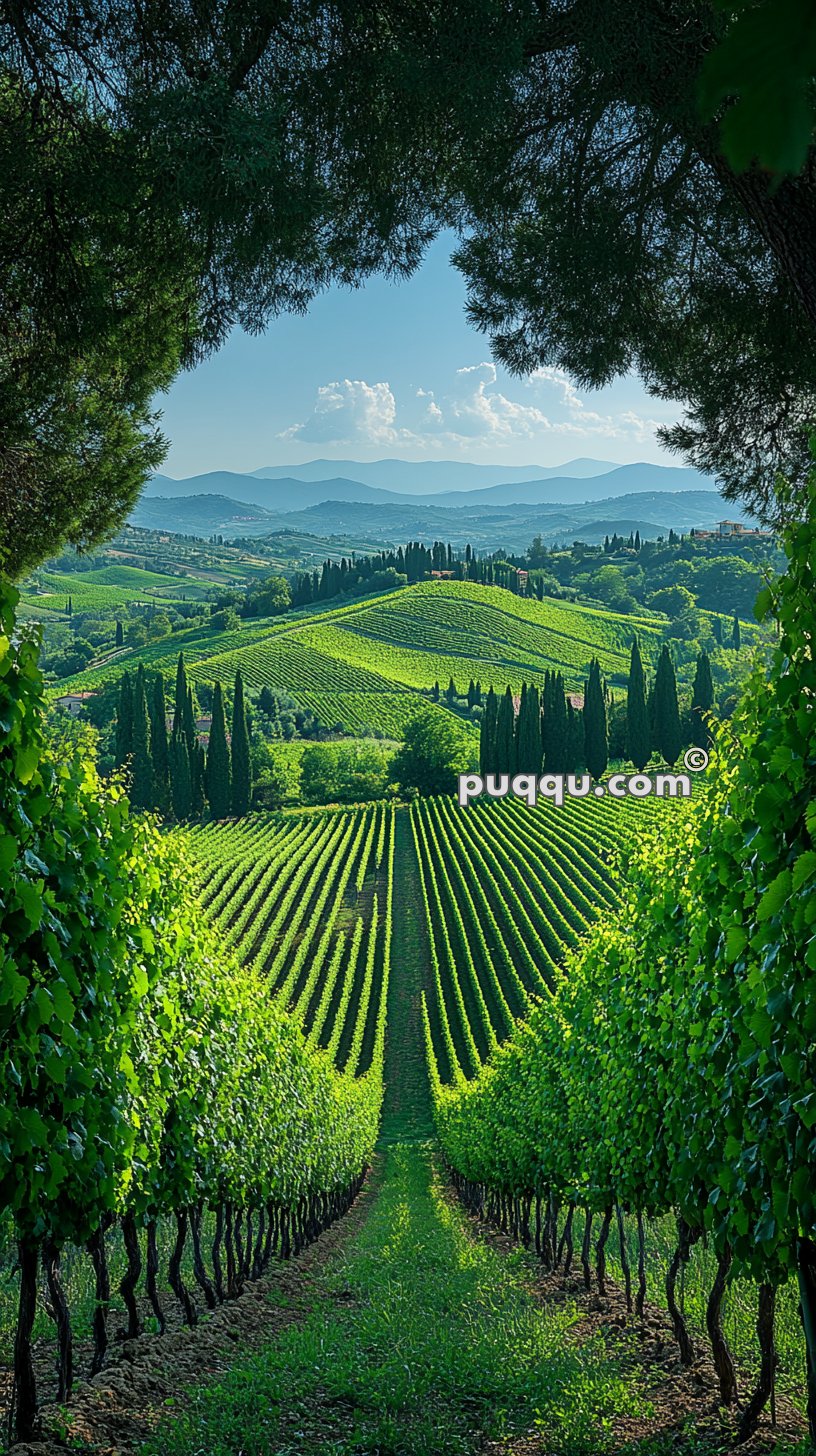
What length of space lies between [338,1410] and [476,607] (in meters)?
135

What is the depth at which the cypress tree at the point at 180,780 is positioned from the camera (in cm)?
7344

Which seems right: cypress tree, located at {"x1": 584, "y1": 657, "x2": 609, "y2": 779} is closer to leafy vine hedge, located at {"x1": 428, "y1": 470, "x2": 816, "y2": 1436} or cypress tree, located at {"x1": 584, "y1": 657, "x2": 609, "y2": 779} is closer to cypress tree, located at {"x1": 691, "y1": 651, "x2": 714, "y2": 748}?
cypress tree, located at {"x1": 691, "y1": 651, "x2": 714, "y2": 748}

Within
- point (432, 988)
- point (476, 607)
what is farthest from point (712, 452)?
point (476, 607)

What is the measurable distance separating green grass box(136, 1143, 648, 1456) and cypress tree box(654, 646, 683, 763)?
2765 inches

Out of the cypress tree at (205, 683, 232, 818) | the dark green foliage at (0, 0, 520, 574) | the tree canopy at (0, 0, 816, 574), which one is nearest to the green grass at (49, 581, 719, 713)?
the cypress tree at (205, 683, 232, 818)

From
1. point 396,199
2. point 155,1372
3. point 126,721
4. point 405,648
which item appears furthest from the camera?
point 405,648

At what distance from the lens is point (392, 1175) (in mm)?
→ 30078

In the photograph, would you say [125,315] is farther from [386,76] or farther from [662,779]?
[662,779]

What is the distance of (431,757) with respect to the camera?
91.1 m

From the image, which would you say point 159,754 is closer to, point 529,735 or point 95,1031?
point 529,735

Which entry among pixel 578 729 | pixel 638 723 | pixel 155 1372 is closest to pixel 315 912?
pixel 578 729

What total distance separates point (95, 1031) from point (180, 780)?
7041 centimetres

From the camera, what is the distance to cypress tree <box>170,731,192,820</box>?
73.4 meters

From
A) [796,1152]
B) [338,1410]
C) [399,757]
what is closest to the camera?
[796,1152]
